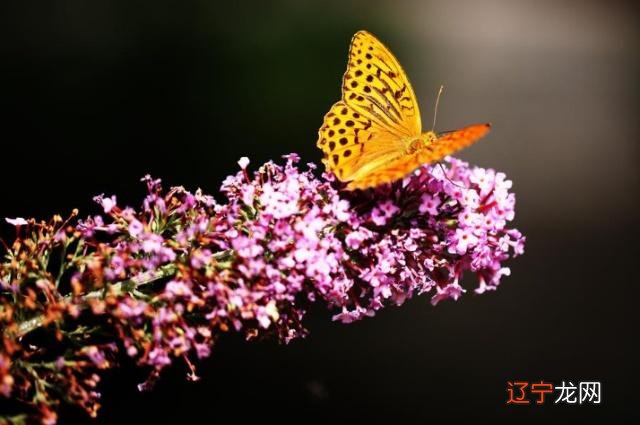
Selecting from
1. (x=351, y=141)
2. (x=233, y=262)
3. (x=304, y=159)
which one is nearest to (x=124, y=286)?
(x=233, y=262)

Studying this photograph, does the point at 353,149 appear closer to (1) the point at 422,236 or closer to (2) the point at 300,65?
(1) the point at 422,236

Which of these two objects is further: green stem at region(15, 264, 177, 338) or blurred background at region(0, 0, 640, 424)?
blurred background at region(0, 0, 640, 424)

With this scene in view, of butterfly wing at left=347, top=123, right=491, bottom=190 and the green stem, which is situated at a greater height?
butterfly wing at left=347, top=123, right=491, bottom=190

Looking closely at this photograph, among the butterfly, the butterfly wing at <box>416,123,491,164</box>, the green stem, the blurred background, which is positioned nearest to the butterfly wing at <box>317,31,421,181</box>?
the butterfly

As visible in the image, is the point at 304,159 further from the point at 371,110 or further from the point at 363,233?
the point at 363,233

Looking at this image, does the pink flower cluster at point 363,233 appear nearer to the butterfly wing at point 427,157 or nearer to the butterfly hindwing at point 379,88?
the butterfly wing at point 427,157

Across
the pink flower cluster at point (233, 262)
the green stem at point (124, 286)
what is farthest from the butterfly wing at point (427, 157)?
the green stem at point (124, 286)

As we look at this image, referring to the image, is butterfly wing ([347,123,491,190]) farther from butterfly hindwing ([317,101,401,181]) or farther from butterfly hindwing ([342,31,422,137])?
butterfly hindwing ([342,31,422,137])
